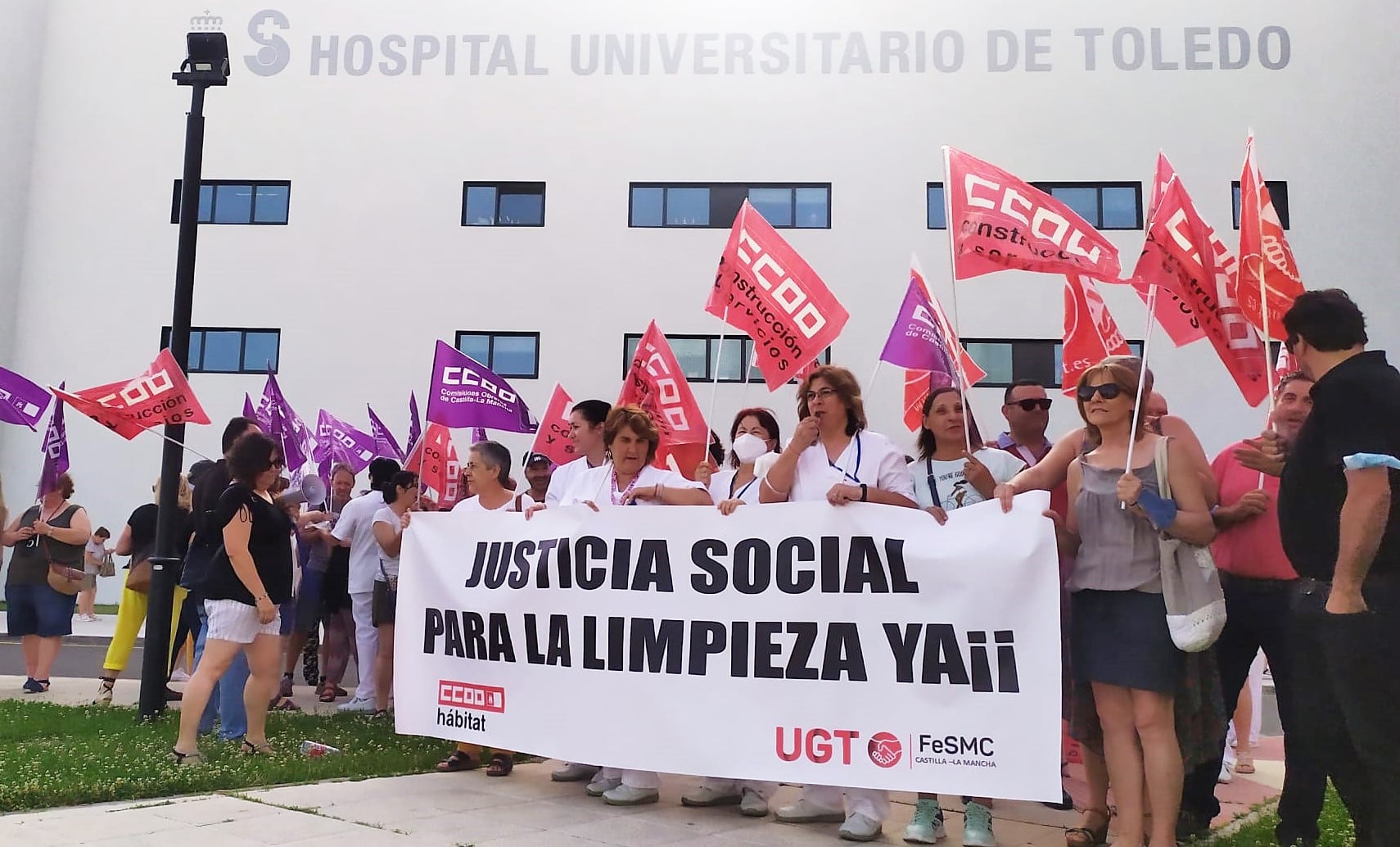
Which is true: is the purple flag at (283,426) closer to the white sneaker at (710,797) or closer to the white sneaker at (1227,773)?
the white sneaker at (710,797)

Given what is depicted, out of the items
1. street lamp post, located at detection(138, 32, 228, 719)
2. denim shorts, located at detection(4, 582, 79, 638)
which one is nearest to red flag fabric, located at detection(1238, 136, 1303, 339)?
street lamp post, located at detection(138, 32, 228, 719)

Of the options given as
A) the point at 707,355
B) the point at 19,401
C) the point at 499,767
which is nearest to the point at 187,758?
the point at 499,767

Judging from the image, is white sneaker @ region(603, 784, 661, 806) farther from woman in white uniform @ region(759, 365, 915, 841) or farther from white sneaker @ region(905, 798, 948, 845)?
white sneaker @ region(905, 798, 948, 845)

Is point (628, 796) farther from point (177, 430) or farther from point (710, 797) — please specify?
point (177, 430)

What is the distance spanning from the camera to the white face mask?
6.07 metres

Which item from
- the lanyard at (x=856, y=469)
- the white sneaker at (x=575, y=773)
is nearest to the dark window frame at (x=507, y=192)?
the white sneaker at (x=575, y=773)

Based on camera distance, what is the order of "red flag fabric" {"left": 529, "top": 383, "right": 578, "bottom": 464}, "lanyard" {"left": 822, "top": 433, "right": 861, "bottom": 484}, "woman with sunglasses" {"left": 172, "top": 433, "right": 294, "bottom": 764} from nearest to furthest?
"lanyard" {"left": 822, "top": 433, "right": 861, "bottom": 484}
"woman with sunglasses" {"left": 172, "top": 433, "right": 294, "bottom": 764}
"red flag fabric" {"left": 529, "top": 383, "right": 578, "bottom": 464}

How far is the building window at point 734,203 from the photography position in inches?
788

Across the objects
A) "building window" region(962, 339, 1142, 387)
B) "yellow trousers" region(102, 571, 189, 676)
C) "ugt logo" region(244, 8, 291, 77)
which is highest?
"ugt logo" region(244, 8, 291, 77)

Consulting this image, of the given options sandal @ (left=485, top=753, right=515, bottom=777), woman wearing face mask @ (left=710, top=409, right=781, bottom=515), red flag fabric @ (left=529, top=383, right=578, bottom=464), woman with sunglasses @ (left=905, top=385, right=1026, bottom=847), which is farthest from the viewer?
red flag fabric @ (left=529, top=383, right=578, bottom=464)

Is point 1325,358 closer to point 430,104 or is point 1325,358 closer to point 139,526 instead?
point 139,526

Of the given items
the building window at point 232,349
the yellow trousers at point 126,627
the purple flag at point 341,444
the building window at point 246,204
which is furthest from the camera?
the building window at point 246,204

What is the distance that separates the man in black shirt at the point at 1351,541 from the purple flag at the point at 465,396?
5205 millimetres

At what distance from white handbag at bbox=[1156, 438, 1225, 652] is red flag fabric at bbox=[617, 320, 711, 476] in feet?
14.7
